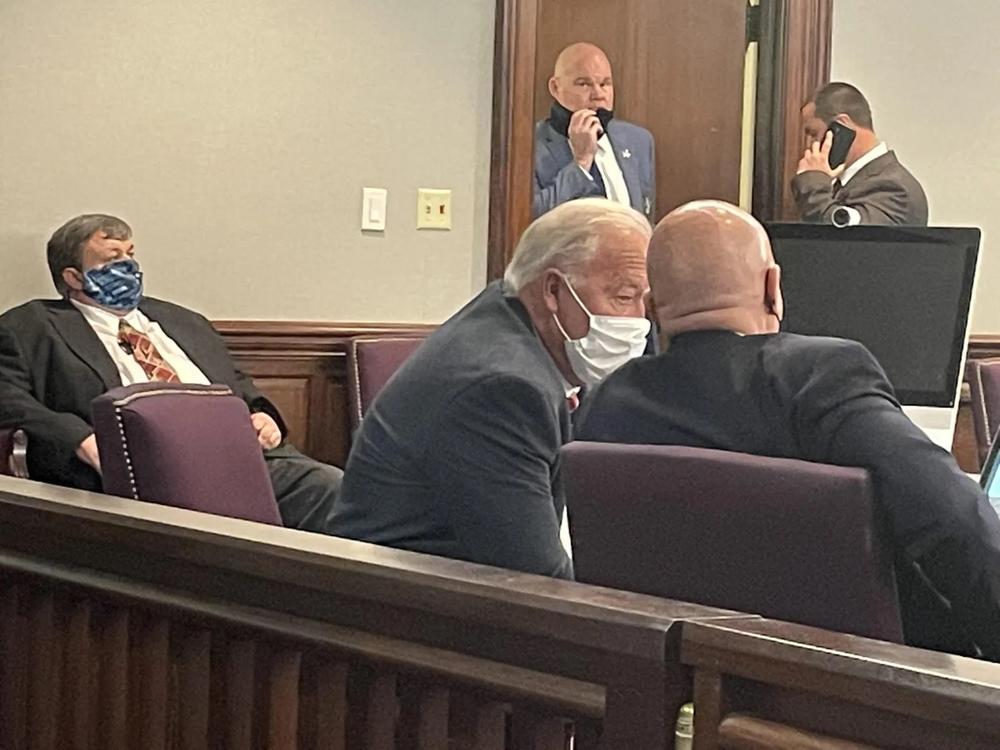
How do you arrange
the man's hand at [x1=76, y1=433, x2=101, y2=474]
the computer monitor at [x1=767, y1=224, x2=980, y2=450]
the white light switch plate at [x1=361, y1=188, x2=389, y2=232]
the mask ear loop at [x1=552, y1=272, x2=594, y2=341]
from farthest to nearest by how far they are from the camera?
the white light switch plate at [x1=361, y1=188, x2=389, y2=232]
the man's hand at [x1=76, y1=433, x2=101, y2=474]
the computer monitor at [x1=767, y1=224, x2=980, y2=450]
the mask ear loop at [x1=552, y1=272, x2=594, y2=341]

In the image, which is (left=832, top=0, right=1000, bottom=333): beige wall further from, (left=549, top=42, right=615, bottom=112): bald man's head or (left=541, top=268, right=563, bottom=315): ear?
(left=541, top=268, right=563, bottom=315): ear

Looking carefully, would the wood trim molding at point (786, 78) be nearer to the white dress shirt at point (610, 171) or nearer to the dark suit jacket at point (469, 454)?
the white dress shirt at point (610, 171)

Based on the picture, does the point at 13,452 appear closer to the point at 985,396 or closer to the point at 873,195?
the point at 985,396

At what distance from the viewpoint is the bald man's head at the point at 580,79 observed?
194 inches

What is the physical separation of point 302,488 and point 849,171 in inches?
76.3

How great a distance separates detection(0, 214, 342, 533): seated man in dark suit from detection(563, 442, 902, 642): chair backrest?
2.24m

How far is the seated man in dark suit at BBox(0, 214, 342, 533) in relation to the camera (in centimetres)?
386

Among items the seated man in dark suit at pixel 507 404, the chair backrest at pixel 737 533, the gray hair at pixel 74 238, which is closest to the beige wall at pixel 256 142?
the gray hair at pixel 74 238

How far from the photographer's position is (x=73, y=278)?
13.6ft

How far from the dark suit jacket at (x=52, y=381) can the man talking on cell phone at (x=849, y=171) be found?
2121 mm

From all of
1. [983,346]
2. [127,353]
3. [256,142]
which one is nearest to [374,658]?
[127,353]

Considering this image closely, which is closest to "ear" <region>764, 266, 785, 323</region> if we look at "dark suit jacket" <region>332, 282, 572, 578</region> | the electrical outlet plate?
"dark suit jacket" <region>332, 282, 572, 578</region>

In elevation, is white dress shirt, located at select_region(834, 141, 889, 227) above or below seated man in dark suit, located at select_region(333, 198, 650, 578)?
above

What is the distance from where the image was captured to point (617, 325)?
236 cm
